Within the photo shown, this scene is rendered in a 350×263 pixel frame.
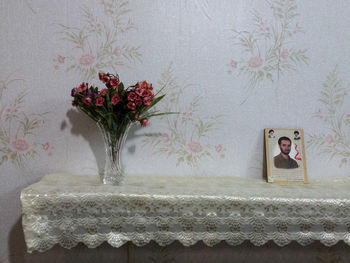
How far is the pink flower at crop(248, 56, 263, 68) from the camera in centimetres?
122

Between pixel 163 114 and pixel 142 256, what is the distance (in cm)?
63

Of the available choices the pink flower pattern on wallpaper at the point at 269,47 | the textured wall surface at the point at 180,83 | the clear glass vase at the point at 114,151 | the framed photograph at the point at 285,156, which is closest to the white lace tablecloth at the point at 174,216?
the clear glass vase at the point at 114,151

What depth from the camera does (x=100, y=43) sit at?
1.19m

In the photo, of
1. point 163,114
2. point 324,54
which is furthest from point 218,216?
point 324,54

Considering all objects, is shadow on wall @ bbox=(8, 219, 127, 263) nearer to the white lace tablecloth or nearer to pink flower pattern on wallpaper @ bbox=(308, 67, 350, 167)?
the white lace tablecloth

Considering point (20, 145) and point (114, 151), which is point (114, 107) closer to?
point (114, 151)

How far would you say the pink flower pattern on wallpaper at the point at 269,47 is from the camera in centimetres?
122

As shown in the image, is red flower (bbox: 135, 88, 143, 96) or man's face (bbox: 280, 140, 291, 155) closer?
red flower (bbox: 135, 88, 143, 96)

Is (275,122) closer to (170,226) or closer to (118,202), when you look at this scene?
(170,226)

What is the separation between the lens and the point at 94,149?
3.95 feet

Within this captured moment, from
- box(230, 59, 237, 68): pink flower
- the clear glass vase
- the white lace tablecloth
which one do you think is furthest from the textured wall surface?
the white lace tablecloth

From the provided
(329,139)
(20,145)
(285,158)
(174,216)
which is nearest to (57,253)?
(20,145)

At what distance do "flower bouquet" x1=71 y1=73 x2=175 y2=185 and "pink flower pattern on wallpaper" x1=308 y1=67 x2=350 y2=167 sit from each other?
785 millimetres

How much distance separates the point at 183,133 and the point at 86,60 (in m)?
0.53
